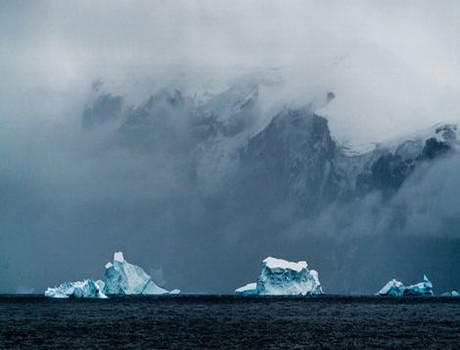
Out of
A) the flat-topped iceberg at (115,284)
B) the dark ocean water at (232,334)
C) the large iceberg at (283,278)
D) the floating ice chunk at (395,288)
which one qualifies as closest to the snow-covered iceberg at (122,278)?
the flat-topped iceberg at (115,284)

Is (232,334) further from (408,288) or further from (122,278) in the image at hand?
(408,288)

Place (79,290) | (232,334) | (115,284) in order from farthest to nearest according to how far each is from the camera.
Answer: (115,284) → (79,290) → (232,334)

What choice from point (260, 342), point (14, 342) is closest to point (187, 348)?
point (260, 342)

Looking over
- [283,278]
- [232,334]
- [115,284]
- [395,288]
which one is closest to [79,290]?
[115,284]

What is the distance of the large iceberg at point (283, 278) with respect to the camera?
503 ft

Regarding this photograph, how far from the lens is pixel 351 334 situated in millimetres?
63625

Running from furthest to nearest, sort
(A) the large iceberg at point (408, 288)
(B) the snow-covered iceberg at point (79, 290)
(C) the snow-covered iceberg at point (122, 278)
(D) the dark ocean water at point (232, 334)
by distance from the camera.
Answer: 1. (A) the large iceberg at point (408, 288)
2. (C) the snow-covered iceberg at point (122, 278)
3. (B) the snow-covered iceberg at point (79, 290)
4. (D) the dark ocean water at point (232, 334)

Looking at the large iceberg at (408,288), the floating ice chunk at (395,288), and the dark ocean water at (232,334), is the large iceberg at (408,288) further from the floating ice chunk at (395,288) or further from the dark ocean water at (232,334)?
the dark ocean water at (232,334)

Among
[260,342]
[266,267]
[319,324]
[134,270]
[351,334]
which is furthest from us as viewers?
[134,270]

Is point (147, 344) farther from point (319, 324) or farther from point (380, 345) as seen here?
point (319, 324)

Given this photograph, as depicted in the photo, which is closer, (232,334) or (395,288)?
(232,334)

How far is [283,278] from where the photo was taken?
6093 inches

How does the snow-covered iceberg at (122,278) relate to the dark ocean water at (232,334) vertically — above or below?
above

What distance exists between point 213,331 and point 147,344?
1493 cm
